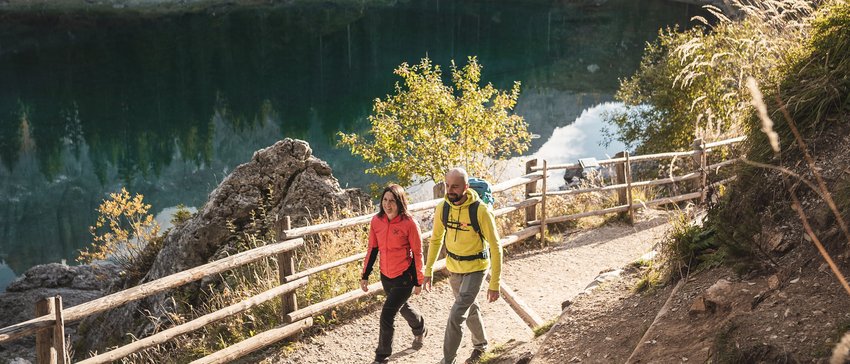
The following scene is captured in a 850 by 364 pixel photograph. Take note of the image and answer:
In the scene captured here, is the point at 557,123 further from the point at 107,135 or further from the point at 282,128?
the point at 107,135

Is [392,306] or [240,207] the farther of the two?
[240,207]

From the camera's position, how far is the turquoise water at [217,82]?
133 ft

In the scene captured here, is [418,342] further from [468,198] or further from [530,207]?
[530,207]

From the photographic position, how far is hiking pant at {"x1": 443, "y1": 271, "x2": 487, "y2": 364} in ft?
23.5

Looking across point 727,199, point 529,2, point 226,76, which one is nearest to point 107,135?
point 226,76

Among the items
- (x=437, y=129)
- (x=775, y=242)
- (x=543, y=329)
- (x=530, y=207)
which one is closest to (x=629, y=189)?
(x=530, y=207)

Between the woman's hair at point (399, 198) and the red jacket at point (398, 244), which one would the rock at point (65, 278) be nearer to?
the red jacket at point (398, 244)

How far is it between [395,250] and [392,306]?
2.04 feet

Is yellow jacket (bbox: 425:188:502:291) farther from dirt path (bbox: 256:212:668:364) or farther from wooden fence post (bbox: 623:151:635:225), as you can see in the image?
wooden fence post (bbox: 623:151:635:225)

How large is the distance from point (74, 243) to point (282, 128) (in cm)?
1750

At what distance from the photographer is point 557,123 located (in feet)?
164

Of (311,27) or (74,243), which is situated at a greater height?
(311,27)

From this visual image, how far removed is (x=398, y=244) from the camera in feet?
25.1

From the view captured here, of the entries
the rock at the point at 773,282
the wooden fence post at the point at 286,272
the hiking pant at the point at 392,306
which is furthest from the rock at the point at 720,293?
the wooden fence post at the point at 286,272
